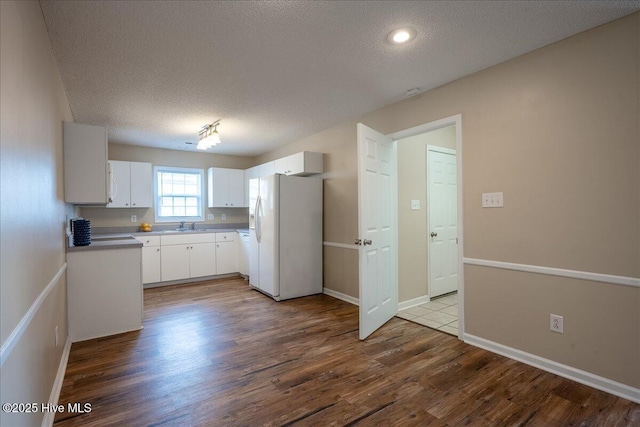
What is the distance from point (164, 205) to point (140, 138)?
1347mm

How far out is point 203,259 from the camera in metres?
5.53

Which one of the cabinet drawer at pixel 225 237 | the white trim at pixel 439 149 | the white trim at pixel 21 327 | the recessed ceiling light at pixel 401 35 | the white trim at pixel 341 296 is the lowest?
the white trim at pixel 341 296

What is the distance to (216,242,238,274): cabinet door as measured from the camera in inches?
225

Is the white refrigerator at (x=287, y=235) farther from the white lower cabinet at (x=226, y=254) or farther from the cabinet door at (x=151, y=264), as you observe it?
the cabinet door at (x=151, y=264)

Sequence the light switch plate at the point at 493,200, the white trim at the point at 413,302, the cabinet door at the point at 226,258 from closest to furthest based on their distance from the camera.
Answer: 1. the light switch plate at the point at 493,200
2. the white trim at the point at 413,302
3. the cabinet door at the point at 226,258

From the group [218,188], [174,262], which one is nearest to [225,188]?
[218,188]

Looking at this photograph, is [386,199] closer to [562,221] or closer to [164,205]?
[562,221]

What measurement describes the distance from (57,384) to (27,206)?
4.58ft

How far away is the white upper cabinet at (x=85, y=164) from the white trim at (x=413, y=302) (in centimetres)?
350

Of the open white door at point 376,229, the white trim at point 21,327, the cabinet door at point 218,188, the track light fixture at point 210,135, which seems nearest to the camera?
the white trim at point 21,327

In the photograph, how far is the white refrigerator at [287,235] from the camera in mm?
4309

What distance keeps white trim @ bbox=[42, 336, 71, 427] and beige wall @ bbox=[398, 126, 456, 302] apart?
3224 mm

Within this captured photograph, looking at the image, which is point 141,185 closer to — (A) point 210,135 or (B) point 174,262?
(B) point 174,262

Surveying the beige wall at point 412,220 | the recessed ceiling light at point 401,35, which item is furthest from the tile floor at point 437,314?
the recessed ceiling light at point 401,35
